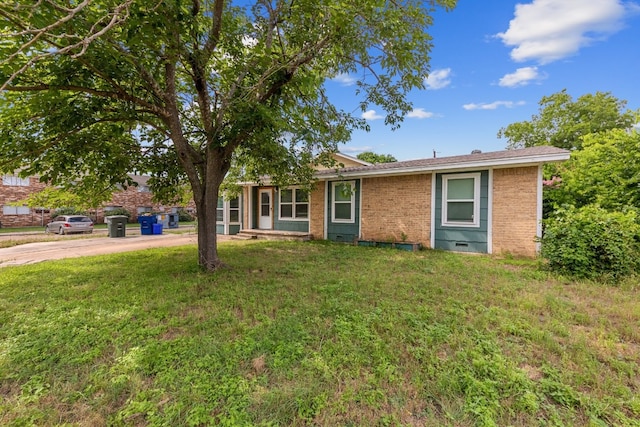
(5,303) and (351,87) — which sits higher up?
(351,87)

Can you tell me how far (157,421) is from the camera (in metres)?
2.12

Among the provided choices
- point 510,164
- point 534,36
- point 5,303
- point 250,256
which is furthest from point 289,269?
point 534,36

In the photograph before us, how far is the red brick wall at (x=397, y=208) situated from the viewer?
950 cm

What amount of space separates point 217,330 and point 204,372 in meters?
0.84

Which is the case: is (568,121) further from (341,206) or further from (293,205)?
(293,205)

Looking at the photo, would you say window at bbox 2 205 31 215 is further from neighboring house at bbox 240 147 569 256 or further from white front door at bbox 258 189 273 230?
neighboring house at bbox 240 147 569 256

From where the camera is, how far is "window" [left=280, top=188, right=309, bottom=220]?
40.7 feet

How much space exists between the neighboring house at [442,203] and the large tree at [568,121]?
16.2 m

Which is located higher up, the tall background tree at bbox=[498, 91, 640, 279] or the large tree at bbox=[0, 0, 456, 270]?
the large tree at bbox=[0, 0, 456, 270]

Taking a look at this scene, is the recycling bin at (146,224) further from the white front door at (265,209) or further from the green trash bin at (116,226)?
the white front door at (265,209)

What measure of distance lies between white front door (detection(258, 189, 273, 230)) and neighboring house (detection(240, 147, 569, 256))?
1.67 meters

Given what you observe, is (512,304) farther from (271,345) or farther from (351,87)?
(351,87)

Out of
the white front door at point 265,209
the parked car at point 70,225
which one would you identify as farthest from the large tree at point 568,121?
the parked car at point 70,225

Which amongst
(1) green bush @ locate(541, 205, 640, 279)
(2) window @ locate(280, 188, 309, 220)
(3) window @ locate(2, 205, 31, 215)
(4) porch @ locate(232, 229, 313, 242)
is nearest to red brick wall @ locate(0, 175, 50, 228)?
(3) window @ locate(2, 205, 31, 215)
